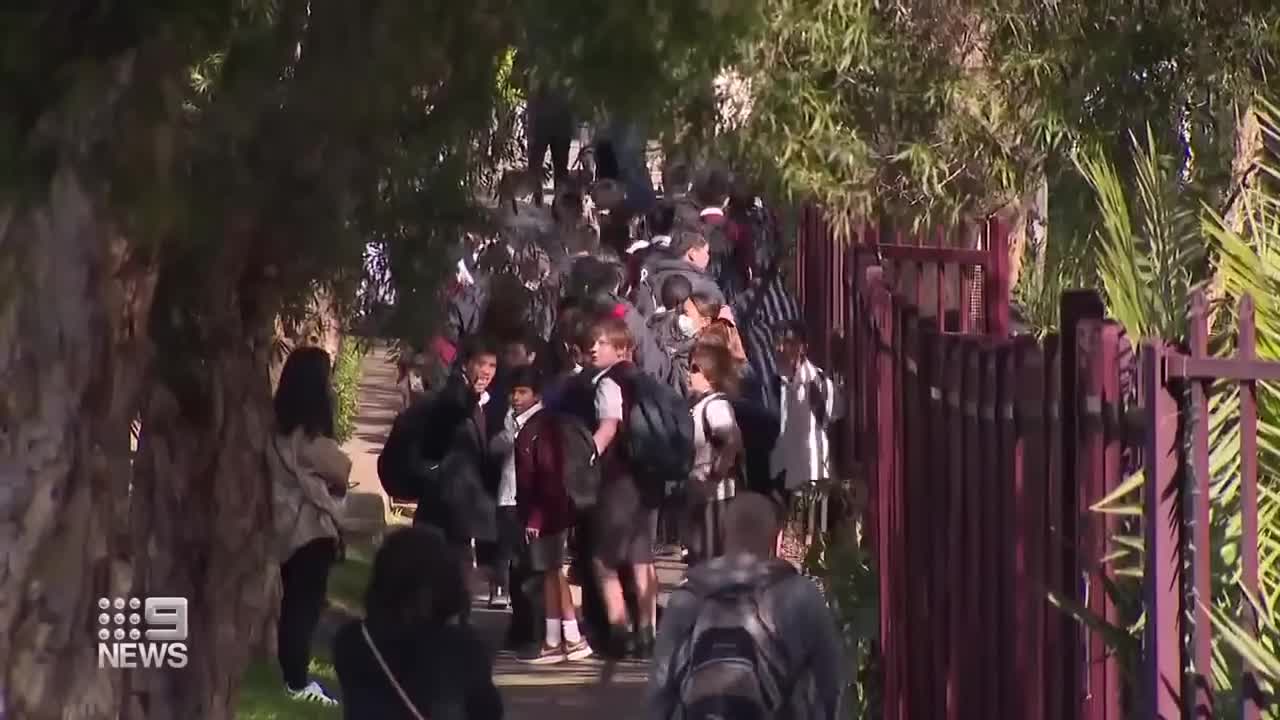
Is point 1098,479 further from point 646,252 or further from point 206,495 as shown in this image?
point 646,252

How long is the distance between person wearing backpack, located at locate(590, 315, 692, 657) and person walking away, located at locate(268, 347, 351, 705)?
6.05 ft

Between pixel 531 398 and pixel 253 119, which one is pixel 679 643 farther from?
pixel 531 398

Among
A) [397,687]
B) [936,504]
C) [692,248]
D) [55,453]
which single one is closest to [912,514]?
[936,504]

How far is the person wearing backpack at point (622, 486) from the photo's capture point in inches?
472

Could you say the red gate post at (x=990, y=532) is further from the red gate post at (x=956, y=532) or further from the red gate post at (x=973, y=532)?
the red gate post at (x=956, y=532)

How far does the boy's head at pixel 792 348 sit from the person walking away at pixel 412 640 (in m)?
7.23

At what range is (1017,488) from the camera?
6.02m

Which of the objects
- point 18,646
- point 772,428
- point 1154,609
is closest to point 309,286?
point 18,646

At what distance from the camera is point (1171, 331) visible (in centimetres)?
504

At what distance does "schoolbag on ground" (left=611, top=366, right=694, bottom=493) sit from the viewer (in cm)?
1191

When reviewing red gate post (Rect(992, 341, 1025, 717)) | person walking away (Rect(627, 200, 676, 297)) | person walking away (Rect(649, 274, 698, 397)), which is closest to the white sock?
person walking away (Rect(649, 274, 698, 397))

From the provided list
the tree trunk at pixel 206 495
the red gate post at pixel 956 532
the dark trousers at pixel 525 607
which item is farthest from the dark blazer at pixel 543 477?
the red gate post at pixel 956 532

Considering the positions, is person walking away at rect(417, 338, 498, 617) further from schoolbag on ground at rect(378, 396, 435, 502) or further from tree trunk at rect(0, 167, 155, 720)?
tree trunk at rect(0, 167, 155, 720)

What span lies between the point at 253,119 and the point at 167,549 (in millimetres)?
1469
